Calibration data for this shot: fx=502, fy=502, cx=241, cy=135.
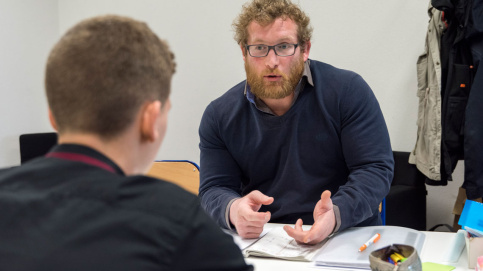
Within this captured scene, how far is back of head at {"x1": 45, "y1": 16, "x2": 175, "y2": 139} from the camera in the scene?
0.72 metres

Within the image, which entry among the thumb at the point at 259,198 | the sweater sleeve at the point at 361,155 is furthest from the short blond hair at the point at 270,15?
the thumb at the point at 259,198


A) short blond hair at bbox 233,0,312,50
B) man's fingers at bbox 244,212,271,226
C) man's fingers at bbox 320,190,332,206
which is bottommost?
man's fingers at bbox 244,212,271,226

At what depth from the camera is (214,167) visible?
183 cm

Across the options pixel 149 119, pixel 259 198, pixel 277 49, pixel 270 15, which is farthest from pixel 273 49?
pixel 149 119

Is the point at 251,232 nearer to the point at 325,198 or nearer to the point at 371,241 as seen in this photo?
the point at 325,198

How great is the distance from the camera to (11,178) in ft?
2.27

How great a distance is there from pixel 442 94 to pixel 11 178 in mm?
2577

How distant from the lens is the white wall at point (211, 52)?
3.23 meters

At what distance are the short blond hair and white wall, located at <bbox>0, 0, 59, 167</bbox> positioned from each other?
2.62 meters

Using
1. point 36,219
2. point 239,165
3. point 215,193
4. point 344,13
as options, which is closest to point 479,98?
point 344,13

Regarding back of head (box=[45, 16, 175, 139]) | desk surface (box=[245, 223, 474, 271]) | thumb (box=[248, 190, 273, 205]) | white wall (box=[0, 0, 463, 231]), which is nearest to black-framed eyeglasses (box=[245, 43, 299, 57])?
thumb (box=[248, 190, 273, 205])

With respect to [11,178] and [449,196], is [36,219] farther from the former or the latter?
[449,196]

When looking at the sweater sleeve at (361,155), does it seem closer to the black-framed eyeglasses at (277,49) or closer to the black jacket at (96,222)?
the black-framed eyeglasses at (277,49)

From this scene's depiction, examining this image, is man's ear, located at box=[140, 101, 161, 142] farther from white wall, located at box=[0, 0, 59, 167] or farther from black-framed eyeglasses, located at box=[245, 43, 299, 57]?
white wall, located at box=[0, 0, 59, 167]
